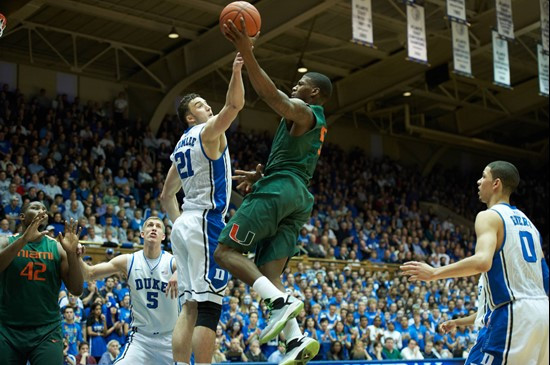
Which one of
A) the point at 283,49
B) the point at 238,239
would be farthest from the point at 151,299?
the point at 283,49

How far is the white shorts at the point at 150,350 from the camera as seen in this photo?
24.4 feet

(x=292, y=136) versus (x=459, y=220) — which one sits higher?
(x=459, y=220)

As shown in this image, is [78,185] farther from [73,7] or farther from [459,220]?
[459,220]

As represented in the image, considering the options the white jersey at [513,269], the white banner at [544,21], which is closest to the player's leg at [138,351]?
the white jersey at [513,269]

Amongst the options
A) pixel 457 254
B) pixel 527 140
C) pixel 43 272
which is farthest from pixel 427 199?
pixel 43 272

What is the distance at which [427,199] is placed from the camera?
101 feet

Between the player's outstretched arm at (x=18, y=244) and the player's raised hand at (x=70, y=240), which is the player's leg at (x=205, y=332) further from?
the player's outstretched arm at (x=18, y=244)

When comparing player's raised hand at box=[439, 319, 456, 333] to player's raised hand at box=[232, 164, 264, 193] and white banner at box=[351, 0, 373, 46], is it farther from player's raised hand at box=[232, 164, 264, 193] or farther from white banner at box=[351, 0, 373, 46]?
white banner at box=[351, 0, 373, 46]

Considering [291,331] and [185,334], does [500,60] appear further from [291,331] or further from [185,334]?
[291,331]

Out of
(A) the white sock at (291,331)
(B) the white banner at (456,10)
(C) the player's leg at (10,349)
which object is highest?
(B) the white banner at (456,10)

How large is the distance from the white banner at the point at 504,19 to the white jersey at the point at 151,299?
13.1m

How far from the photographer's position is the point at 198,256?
6039 millimetres

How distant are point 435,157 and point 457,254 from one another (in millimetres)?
8808

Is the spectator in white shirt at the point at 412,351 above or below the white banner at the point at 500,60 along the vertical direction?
below
